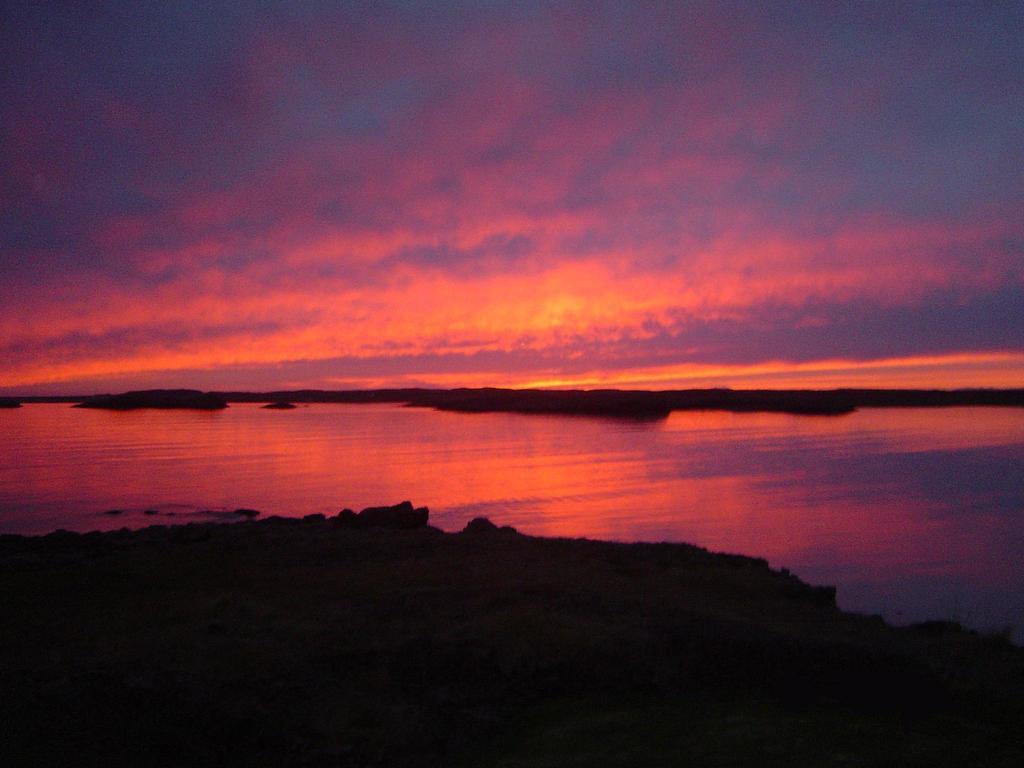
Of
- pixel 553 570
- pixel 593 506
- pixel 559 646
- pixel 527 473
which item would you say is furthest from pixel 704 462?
pixel 559 646

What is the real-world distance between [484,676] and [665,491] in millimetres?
26621

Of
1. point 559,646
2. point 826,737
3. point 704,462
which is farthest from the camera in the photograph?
point 704,462

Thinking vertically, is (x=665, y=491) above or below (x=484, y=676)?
below

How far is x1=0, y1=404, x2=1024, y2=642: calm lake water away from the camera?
71.0 feet

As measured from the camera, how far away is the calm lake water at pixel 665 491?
21.6 metres

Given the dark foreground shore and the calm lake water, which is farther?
the calm lake water

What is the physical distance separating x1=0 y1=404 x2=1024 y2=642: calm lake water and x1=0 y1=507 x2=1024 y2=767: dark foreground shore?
23.3ft

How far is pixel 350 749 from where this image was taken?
819 cm

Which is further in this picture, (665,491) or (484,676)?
(665,491)

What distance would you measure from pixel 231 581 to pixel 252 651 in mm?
5204

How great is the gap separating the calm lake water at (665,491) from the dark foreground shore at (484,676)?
→ 711 centimetres

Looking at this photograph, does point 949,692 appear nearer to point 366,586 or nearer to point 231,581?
point 366,586

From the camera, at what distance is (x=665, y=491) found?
35.6m

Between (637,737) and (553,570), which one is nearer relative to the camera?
(637,737)
